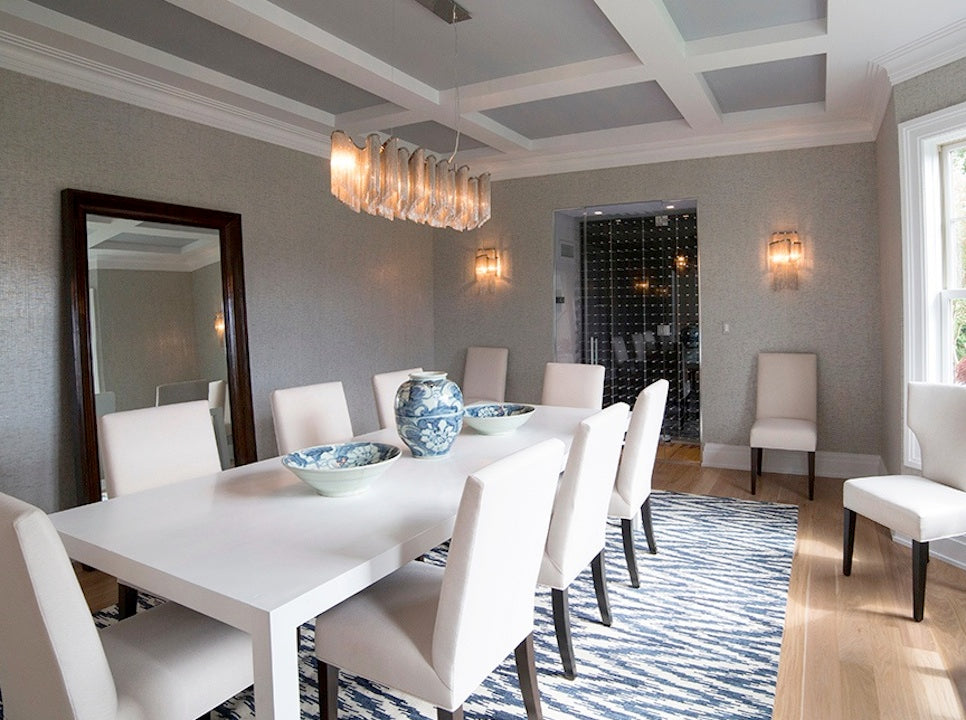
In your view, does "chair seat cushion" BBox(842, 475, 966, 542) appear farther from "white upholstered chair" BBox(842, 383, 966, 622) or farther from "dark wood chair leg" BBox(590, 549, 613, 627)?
"dark wood chair leg" BBox(590, 549, 613, 627)

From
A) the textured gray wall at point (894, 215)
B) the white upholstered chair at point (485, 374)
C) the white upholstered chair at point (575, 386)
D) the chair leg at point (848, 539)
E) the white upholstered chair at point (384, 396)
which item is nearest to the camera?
the chair leg at point (848, 539)

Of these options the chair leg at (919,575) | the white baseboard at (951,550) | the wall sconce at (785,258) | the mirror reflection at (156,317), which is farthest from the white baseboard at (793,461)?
the mirror reflection at (156,317)

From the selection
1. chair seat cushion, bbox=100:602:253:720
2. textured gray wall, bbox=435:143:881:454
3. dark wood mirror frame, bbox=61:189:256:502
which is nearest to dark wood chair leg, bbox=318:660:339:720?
chair seat cushion, bbox=100:602:253:720

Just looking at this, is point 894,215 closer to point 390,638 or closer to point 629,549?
point 629,549

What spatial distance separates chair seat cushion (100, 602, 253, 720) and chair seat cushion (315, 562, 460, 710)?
0.22m

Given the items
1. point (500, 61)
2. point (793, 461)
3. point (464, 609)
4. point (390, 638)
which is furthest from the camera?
point (793, 461)

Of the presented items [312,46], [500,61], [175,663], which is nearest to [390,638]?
[175,663]

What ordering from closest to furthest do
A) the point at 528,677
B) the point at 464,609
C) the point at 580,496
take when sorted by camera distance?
the point at 464,609 < the point at 528,677 < the point at 580,496

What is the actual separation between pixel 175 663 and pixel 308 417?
167cm

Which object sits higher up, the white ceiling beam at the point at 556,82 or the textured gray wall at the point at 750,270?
the white ceiling beam at the point at 556,82

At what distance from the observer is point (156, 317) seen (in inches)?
152

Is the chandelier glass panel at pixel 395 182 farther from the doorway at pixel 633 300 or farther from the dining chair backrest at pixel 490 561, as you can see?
the doorway at pixel 633 300

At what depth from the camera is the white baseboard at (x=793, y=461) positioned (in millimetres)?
4812

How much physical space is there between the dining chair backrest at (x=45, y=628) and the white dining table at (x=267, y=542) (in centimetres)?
21
